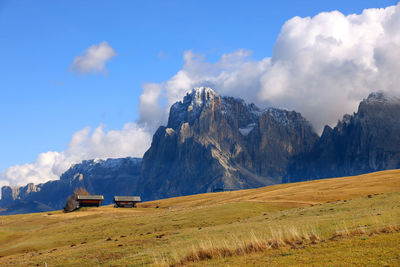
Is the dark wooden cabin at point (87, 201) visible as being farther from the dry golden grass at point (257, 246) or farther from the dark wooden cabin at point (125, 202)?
the dry golden grass at point (257, 246)

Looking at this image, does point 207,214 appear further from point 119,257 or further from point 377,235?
point 377,235

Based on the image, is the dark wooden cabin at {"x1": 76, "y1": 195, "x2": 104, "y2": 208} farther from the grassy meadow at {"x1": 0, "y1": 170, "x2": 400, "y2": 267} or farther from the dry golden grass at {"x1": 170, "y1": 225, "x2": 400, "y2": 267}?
the dry golden grass at {"x1": 170, "y1": 225, "x2": 400, "y2": 267}

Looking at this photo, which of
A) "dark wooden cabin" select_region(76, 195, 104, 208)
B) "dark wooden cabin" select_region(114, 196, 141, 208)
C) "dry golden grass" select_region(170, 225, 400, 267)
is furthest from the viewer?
"dark wooden cabin" select_region(114, 196, 141, 208)

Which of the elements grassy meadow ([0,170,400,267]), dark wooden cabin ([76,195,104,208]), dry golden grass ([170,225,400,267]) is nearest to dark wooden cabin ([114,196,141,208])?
dark wooden cabin ([76,195,104,208])

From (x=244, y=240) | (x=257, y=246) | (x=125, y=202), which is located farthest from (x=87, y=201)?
(x=257, y=246)

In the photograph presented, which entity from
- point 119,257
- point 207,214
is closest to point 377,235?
point 119,257

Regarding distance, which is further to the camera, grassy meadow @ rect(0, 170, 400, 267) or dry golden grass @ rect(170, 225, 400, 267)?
dry golden grass @ rect(170, 225, 400, 267)

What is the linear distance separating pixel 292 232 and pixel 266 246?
310 centimetres

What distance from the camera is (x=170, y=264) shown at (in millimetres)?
27422

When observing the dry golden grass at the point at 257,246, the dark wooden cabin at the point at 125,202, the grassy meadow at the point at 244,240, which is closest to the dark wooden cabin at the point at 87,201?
the dark wooden cabin at the point at 125,202

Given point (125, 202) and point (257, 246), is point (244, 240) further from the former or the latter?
point (125, 202)

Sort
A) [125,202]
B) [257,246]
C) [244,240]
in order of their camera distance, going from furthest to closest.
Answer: [125,202]
[244,240]
[257,246]

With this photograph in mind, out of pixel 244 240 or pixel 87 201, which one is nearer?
pixel 244 240

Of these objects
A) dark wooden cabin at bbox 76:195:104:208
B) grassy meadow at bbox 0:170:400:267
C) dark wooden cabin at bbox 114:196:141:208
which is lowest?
grassy meadow at bbox 0:170:400:267
